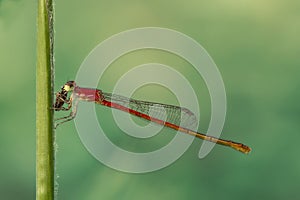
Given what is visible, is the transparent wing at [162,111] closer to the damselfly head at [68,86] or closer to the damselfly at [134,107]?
the damselfly at [134,107]

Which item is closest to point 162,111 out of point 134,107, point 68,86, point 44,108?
point 134,107

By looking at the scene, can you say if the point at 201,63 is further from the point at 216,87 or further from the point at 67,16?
the point at 67,16

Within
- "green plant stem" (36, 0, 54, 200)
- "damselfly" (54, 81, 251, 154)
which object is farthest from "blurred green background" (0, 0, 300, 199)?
"green plant stem" (36, 0, 54, 200)

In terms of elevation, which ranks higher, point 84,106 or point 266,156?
point 84,106

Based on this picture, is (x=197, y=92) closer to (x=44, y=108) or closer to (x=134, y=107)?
(x=134, y=107)

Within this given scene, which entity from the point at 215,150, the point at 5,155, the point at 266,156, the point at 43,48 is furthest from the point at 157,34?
the point at 43,48

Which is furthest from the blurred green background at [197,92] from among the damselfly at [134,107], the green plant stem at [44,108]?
the green plant stem at [44,108]
